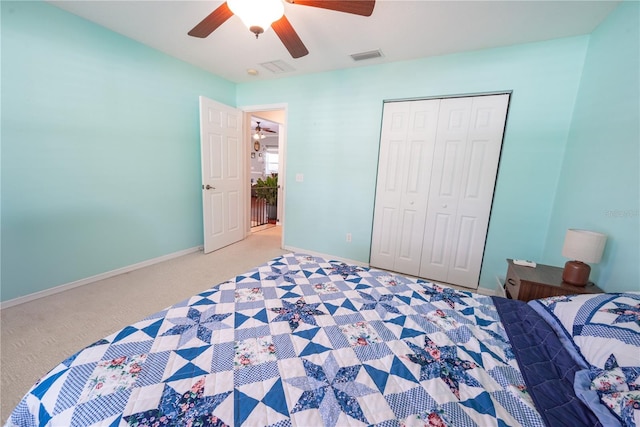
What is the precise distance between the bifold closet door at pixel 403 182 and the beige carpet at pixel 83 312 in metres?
→ 1.77

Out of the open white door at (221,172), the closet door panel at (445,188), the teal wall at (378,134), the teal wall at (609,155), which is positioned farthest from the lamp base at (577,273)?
the open white door at (221,172)

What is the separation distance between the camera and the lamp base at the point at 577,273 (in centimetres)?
158

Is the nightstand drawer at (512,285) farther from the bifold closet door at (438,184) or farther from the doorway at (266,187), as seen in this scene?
the doorway at (266,187)

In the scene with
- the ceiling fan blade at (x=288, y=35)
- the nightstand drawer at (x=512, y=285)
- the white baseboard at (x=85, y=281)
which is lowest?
the white baseboard at (x=85, y=281)

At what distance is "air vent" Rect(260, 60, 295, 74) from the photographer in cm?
299

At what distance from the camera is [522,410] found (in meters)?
0.78

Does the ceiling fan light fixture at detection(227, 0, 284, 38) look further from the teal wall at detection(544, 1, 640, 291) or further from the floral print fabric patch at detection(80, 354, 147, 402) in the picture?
the teal wall at detection(544, 1, 640, 291)

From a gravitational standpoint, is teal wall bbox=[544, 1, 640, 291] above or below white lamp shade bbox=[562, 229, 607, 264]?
above

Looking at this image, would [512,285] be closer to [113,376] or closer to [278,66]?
[113,376]

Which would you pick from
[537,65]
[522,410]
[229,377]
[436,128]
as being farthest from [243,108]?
[522,410]

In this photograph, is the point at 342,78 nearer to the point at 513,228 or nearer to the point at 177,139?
the point at 177,139

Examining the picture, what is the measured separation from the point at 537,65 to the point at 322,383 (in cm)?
312

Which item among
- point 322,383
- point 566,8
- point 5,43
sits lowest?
point 322,383

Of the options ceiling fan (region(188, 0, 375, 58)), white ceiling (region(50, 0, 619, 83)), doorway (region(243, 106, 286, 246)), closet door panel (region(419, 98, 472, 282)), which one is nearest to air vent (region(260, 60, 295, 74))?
white ceiling (region(50, 0, 619, 83))
